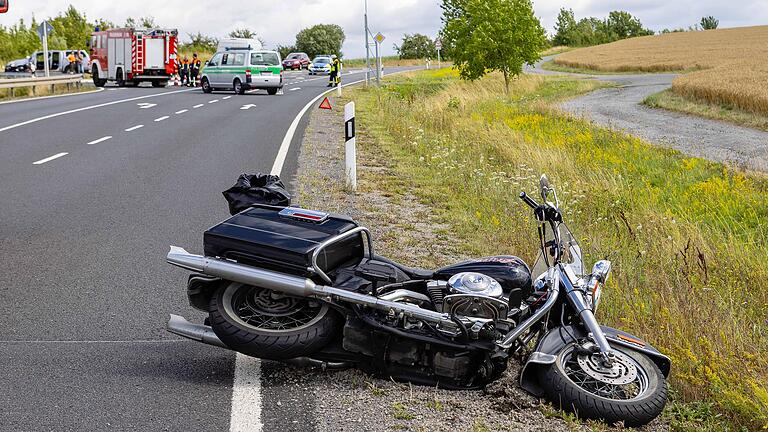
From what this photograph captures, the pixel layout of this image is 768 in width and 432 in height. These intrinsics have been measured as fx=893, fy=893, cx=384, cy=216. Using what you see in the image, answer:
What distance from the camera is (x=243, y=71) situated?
3669 cm

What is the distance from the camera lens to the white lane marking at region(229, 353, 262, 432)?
4301 millimetres

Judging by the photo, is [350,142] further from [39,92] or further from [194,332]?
[39,92]

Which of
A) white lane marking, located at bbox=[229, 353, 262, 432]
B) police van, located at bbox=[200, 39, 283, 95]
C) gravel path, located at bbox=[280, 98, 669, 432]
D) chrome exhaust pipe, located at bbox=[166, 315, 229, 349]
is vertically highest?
police van, located at bbox=[200, 39, 283, 95]

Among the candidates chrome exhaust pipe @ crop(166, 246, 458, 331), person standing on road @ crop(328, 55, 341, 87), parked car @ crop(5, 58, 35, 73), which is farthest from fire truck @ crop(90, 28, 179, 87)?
chrome exhaust pipe @ crop(166, 246, 458, 331)

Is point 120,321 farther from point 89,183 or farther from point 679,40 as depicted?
point 679,40

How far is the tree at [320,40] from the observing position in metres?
106

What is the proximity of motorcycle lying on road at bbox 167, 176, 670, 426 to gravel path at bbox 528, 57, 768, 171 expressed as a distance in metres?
13.5

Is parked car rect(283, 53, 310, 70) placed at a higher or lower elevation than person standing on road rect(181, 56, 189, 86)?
higher

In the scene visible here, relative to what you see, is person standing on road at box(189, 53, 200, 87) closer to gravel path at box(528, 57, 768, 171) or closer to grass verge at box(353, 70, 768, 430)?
gravel path at box(528, 57, 768, 171)

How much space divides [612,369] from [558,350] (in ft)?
0.94

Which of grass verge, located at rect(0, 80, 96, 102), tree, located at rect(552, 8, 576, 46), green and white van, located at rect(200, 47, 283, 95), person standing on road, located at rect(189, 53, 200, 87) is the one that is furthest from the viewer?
tree, located at rect(552, 8, 576, 46)

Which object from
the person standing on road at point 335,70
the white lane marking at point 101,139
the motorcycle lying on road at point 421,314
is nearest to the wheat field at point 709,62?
the person standing on road at point 335,70

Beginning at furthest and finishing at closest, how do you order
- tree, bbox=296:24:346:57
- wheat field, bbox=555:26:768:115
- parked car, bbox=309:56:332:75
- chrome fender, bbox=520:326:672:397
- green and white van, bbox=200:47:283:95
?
tree, bbox=296:24:346:57
parked car, bbox=309:56:332:75
green and white van, bbox=200:47:283:95
wheat field, bbox=555:26:768:115
chrome fender, bbox=520:326:672:397

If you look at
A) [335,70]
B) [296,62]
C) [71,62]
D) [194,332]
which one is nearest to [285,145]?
[194,332]
